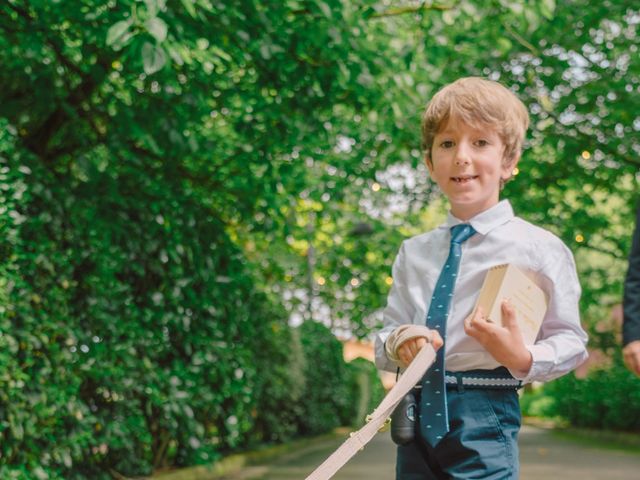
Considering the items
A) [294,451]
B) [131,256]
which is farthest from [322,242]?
[131,256]

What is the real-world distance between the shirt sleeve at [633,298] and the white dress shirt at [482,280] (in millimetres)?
563

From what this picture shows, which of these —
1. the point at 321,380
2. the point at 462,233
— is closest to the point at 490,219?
the point at 462,233

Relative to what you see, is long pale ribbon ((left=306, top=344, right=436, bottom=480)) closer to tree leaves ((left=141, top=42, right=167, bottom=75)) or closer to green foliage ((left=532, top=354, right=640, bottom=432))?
tree leaves ((left=141, top=42, right=167, bottom=75))

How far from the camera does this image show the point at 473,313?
93.4 inches

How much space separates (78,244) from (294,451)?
8872 millimetres

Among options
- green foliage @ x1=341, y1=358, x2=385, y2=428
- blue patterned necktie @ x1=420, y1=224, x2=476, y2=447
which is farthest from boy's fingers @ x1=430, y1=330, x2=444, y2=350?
green foliage @ x1=341, y1=358, x2=385, y2=428

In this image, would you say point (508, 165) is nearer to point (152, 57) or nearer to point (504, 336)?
point (504, 336)

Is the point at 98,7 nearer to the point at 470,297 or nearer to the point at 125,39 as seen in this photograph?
the point at 125,39

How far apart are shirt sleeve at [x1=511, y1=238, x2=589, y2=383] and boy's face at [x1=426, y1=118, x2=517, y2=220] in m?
0.24

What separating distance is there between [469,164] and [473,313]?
470mm

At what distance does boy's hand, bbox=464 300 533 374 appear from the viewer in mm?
2326

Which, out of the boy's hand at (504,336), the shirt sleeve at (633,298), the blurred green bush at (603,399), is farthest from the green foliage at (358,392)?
the boy's hand at (504,336)

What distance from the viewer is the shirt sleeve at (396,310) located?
8.86ft

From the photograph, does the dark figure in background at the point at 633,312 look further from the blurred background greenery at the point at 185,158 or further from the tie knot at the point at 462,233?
the blurred background greenery at the point at 185,158
